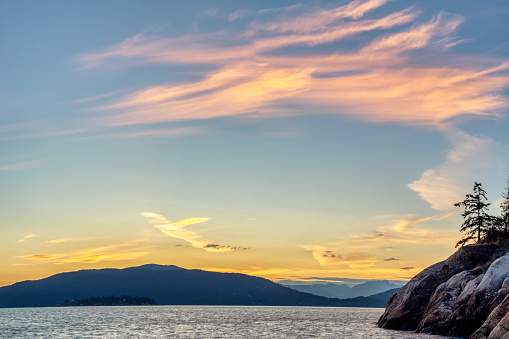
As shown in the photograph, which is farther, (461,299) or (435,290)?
(435,290)

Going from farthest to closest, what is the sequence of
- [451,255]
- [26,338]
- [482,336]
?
[451,255], [26,338], [482,336]

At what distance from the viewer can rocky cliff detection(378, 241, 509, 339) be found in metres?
70.7

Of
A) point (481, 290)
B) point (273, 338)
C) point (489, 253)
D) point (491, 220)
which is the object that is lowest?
point (273, 338)

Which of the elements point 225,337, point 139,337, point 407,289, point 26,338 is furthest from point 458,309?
point 26,338

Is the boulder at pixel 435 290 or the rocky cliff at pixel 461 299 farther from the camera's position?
the boulder at pixel 435 290

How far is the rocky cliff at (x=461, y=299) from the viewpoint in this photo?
232 ft

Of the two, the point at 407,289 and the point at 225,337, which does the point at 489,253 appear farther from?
the point at 225,337

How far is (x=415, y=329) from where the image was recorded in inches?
3861

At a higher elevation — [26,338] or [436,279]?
[436,279]

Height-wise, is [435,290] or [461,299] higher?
[435,290]

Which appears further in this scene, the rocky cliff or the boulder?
the boulder

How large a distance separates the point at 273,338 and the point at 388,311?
32025mm

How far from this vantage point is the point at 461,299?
8131cm

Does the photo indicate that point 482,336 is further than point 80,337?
No
